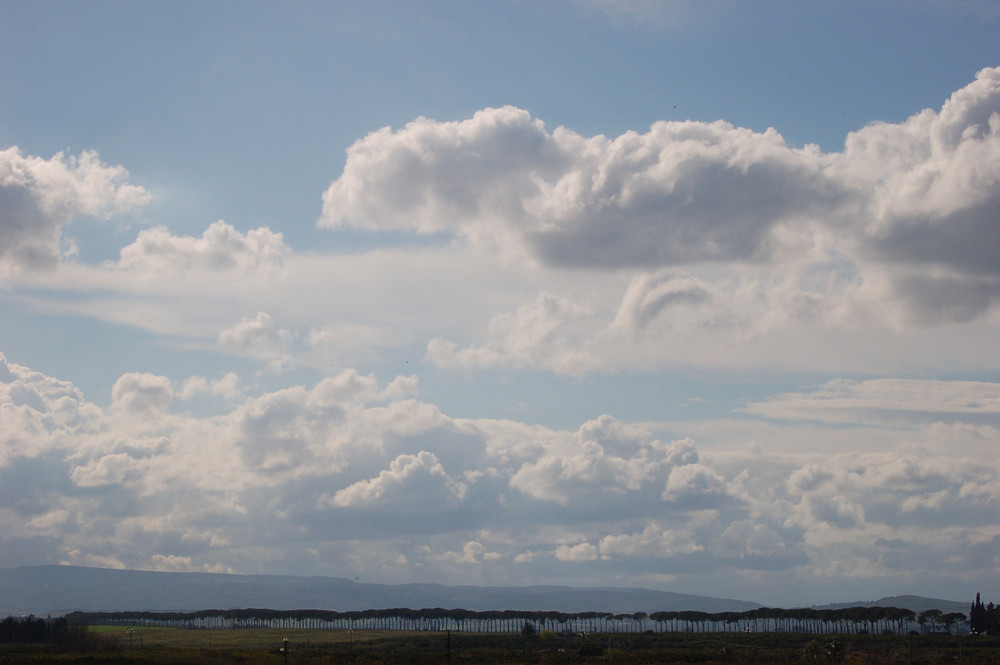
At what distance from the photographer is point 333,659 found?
413 ft

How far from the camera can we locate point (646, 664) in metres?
113

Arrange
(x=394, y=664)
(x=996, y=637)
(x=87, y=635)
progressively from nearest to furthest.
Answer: (x=394, y=664), (x=87, y=635), (x=996, y=637)

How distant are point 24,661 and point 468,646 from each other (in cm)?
10408

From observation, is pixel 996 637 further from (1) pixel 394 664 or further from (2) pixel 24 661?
(2) pixel 24 661

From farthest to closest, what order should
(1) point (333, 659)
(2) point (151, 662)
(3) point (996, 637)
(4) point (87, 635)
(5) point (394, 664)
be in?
1. (3) point (996, 637)
2. (4) point (87, 635)
3. (1) point (333, 659)
4. (5) point (394, 664)
5. (2) point (151, 662)

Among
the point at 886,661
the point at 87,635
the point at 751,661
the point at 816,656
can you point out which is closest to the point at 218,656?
the point at 87,635

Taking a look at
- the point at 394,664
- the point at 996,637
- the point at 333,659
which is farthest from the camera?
the point at 996,637

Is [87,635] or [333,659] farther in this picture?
[87,635]

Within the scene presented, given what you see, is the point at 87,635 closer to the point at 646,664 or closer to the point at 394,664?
the point at 394,664

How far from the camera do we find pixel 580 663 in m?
117

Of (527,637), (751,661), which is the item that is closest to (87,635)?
(527,637)

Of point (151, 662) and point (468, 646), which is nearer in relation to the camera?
point (151, 662)

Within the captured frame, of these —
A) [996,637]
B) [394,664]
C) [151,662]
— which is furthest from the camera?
[996,637]

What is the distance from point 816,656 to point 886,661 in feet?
28.4
